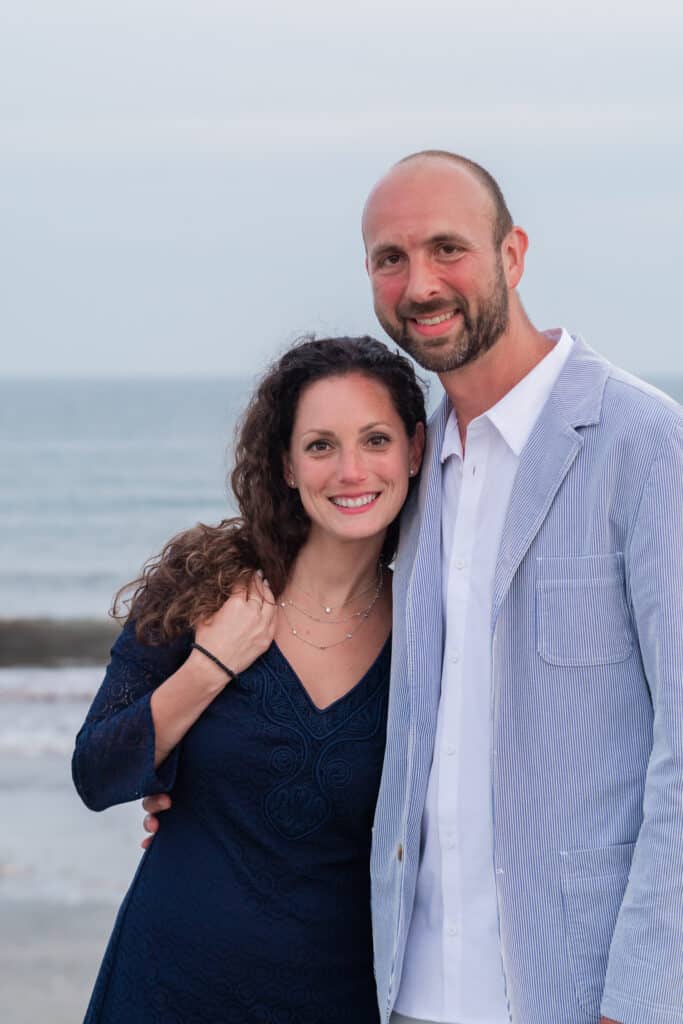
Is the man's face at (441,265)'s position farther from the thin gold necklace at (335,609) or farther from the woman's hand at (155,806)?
the woman's hand at (155,806)

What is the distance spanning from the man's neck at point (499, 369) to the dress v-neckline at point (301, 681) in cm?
61

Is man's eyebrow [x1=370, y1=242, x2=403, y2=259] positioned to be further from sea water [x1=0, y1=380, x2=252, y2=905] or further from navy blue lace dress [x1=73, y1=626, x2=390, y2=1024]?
navy blue lace dress [x1=73, y1=626, x2=390, y2=1024]

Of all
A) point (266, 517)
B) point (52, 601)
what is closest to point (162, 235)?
point (52, 601)

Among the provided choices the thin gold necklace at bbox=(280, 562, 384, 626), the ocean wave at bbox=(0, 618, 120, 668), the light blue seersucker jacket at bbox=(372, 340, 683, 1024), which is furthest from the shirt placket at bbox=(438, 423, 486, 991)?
the ocean wave at bbox=(0, 618, 120, 668)

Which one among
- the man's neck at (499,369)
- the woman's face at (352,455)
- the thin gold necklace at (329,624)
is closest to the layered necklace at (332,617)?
the thin gold necklace at (329,624)

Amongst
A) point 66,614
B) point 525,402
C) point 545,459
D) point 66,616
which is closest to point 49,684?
point 66,616

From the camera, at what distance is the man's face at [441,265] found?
8.19 ft

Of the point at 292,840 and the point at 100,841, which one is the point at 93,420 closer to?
the point at 100,841

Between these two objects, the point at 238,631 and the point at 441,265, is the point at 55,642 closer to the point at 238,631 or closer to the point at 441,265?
the point at 238,631

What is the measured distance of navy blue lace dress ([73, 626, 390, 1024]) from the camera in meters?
2.77

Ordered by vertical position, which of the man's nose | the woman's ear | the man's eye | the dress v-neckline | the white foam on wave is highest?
the man's eye

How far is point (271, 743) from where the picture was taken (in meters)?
2.80

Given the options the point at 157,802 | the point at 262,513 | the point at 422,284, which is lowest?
the point at 157,802

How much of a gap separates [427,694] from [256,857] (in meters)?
0.59
